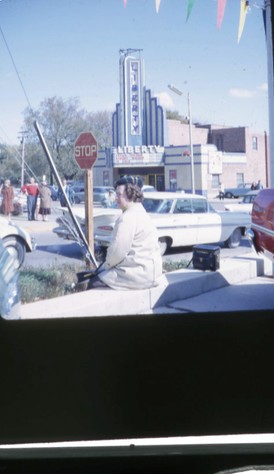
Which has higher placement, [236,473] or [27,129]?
[27,129]

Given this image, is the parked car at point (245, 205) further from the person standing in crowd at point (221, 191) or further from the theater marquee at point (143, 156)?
the theater marquee at point (143, 156)

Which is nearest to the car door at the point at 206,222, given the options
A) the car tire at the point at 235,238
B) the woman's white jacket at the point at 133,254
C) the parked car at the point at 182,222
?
the parked car at the point at 182,222

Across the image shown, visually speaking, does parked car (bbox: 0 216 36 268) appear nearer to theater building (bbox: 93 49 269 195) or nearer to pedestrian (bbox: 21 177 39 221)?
pedestrian (bbox: 21 177 39 221)

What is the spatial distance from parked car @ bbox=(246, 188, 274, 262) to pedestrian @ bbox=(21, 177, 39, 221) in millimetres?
1041

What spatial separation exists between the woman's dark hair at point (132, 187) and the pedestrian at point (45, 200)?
32 cm

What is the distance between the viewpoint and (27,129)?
2.65 m

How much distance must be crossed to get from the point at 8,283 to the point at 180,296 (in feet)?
2.58

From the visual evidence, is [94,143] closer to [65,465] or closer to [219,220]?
[219,220]

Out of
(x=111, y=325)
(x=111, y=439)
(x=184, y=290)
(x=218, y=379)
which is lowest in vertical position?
(x=111, y=439)

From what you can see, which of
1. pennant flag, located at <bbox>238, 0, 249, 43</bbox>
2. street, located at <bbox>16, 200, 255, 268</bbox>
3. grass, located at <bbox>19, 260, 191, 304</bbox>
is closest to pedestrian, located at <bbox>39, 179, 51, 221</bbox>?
street, located at <bbox>16, 200, 255, 268</bbox>

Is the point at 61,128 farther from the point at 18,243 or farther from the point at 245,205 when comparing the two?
the point at 245,205

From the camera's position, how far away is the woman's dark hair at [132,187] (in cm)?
274

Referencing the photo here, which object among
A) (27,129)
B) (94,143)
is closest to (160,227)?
(94,143)

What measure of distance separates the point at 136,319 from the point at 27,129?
102cm
